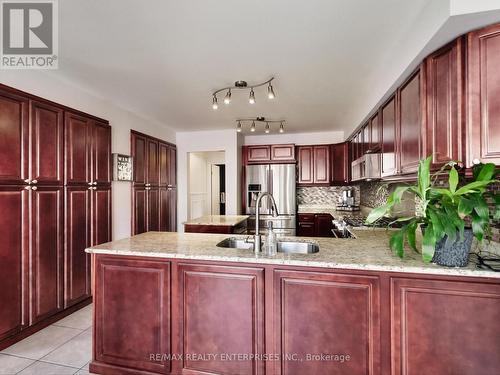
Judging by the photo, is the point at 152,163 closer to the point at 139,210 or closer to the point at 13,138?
the point at 139,210

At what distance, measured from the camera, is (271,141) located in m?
5.82

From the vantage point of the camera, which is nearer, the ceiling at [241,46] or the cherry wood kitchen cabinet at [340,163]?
the ceiling at [241,46]

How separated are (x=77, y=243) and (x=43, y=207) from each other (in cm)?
59

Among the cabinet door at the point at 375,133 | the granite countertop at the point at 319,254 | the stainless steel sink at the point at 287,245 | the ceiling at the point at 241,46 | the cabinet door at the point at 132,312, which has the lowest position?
the cabinet door at the point at 132,312

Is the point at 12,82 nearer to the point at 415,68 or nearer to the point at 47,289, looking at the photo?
the point at 47,289

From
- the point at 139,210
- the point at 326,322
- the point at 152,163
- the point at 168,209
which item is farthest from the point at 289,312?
the point at 168,209

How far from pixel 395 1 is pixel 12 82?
3.06 metres

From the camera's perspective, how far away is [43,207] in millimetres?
2568

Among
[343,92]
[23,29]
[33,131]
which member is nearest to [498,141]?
[343,92]

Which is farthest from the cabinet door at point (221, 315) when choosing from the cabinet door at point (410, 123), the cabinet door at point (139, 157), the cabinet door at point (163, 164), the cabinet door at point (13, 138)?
the cabinet door at point (163, 164)

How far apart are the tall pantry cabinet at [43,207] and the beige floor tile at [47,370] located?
47cm

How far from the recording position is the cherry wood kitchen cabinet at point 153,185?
13.3 ft

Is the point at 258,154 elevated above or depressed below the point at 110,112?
below

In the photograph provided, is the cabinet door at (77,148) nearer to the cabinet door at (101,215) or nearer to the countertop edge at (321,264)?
the cabinet door at (101,215)
